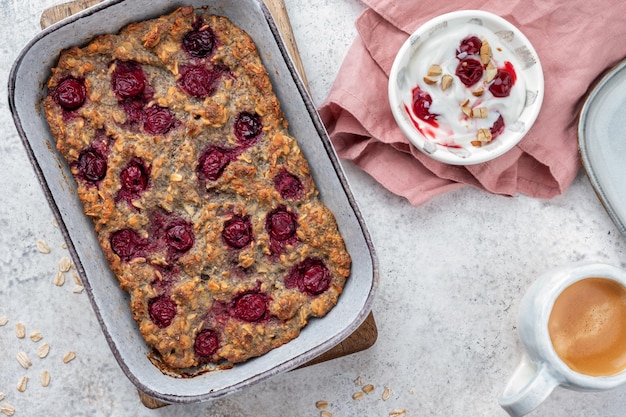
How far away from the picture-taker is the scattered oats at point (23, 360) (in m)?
2.41

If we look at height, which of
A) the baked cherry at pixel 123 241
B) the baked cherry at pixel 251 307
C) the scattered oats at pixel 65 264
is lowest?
Result: the baked cherry at pixel 251 307

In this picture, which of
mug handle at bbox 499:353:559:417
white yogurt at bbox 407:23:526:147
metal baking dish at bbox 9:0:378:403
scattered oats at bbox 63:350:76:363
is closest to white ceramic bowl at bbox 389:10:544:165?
white yogurt at bbox 407:23:526:147

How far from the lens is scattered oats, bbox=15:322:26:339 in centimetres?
241

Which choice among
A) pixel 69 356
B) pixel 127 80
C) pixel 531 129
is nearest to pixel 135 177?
pixel 127 80

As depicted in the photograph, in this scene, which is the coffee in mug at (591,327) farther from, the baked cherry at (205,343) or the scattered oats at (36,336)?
the scattered oats at (36,336)

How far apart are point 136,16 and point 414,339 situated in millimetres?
1362

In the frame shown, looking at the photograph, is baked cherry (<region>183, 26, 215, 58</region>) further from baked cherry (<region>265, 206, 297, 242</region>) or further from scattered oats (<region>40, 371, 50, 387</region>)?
scattered oats (<region>40, 371, 50, 387</region>)

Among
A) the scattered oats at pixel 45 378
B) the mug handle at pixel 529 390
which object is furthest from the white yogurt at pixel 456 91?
the scattered oats at pixel 45 378

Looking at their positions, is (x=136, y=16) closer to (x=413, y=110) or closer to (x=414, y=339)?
(x=413, y=110)

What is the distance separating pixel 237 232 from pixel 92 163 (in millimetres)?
449

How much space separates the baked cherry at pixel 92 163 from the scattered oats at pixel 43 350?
0.71 metres

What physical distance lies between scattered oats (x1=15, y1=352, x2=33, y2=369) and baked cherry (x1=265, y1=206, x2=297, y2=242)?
3.23 ft

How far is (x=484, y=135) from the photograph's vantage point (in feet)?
7.62

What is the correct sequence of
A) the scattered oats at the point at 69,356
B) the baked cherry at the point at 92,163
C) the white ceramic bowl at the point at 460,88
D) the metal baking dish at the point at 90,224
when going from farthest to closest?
the scattered oats at the point at 69,356
the white ceramic bowl at the point at 460,88
the baked cherry at the point at 92,163
the metal baking dish at the point at 90,224
